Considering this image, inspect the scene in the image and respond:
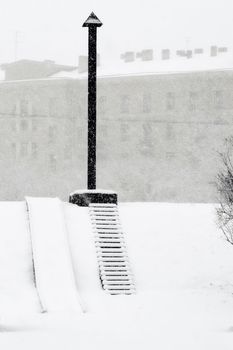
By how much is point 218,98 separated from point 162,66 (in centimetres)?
652

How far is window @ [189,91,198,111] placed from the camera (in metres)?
55.4

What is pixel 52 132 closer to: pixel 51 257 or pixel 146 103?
pixel 146 103

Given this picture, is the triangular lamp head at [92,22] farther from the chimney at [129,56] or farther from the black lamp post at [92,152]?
the chimney at [129,56]

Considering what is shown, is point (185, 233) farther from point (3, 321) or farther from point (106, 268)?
point (3, 321)

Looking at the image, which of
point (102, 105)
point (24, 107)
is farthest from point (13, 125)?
point (102, 105)

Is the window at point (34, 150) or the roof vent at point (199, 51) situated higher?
the roof vent at point (199, 51)

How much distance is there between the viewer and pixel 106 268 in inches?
632

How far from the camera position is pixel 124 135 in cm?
5869

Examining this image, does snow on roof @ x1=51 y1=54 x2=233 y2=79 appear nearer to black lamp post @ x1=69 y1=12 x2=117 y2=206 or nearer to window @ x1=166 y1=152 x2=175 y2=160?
window @ x1=166 y1=152 x2=175 y2=160

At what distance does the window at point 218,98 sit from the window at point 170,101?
142 inches

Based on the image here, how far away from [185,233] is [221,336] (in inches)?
263

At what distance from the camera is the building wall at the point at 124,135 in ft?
182

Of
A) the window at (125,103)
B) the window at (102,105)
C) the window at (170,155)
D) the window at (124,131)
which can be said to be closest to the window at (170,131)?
the window at (170,155)

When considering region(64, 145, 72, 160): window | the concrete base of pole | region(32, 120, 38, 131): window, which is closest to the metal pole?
the concrete base of pole
